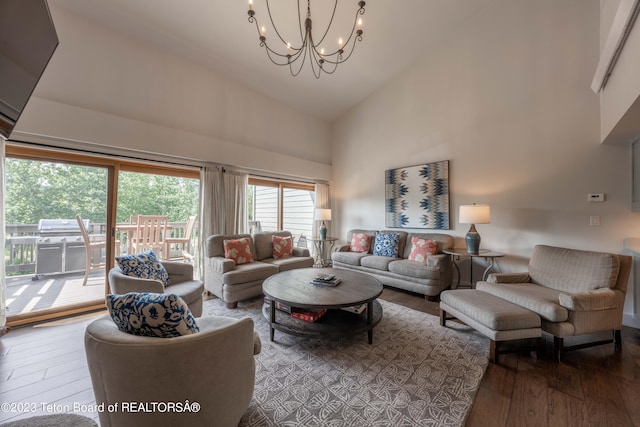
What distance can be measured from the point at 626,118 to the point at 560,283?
163 cm

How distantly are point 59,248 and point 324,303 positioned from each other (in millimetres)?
3429

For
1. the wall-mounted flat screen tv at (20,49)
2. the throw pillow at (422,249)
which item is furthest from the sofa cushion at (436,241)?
the wall-mounted flat screen tv at (20,49)

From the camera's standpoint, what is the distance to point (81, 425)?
1413 mm

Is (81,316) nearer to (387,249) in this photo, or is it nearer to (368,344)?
(368,344)

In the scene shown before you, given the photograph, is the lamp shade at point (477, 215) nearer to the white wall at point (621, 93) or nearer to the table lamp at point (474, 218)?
the table lamp at point (474, 218)

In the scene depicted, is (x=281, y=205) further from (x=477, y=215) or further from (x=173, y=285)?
(x=477, y=215)

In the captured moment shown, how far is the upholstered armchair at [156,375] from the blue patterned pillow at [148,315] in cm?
5

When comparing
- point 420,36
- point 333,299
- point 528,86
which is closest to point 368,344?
point 333,299

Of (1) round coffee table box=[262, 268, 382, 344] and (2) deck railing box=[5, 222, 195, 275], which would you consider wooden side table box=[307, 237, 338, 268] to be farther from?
(2) deck railing box=[5, 222, 195, 275]

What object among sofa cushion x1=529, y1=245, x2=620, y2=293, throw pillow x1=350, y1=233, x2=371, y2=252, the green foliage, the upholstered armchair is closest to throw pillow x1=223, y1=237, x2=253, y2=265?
the green foliage

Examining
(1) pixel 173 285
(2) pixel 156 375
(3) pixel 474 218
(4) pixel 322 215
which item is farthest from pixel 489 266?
(1) pixel 173 285

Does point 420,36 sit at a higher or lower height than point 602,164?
higher

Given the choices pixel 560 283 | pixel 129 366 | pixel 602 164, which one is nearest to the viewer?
pixel 129 366

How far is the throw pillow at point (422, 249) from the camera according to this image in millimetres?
3863
